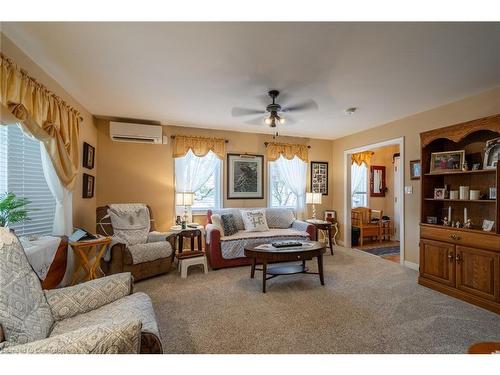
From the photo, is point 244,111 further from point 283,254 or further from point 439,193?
point 439,193

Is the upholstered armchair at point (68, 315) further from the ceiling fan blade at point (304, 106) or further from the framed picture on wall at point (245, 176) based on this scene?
the framed picture on wall at point (245, 176)

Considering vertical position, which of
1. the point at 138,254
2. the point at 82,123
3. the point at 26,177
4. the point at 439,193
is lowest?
the point at 138,254

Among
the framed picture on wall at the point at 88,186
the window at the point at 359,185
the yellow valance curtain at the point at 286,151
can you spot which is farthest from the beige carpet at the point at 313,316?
the window at the point at 359,185

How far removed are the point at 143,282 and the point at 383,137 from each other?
14.5ft

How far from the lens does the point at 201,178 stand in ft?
15.2

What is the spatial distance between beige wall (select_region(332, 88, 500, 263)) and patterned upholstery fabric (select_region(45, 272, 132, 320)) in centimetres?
392

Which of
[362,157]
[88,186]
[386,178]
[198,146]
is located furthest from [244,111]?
[386,178]

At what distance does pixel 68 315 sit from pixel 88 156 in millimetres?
2745

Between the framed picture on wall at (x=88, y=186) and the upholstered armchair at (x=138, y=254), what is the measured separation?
293mm

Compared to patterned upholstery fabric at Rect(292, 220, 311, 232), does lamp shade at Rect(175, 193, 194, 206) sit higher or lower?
higher

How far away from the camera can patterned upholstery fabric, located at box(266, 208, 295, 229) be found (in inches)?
182

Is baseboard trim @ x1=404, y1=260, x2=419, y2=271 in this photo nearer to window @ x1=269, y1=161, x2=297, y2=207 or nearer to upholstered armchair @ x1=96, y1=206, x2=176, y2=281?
window @ x1=269, y1=161, x2=297, y2=207

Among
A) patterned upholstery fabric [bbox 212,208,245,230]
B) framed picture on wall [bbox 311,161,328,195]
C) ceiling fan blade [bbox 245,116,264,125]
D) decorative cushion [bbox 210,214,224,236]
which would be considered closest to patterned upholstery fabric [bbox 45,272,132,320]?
decorative cushion [bbox 210,214,224,236]
